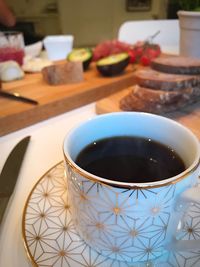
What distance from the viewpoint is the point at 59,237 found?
36cm

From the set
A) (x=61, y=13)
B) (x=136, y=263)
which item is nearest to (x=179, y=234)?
(x=136, y=263)

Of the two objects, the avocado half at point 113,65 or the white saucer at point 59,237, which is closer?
the white saucer at point 59,237

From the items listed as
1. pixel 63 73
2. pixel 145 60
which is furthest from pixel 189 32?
pixel 63 73

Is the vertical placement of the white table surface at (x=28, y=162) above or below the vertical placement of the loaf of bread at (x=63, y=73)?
below

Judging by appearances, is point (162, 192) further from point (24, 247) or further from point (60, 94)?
point (60, 94)

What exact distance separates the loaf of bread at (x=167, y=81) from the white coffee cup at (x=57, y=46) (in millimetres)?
684

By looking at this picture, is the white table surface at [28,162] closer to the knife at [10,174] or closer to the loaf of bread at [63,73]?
the knife at [10,174]

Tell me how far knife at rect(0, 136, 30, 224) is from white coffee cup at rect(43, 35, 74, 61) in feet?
2.91

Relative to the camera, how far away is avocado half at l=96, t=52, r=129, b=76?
103 cm

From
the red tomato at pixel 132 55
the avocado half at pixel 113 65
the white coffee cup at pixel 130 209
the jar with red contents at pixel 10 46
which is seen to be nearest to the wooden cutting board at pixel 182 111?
the avocado half at pixel 113 65

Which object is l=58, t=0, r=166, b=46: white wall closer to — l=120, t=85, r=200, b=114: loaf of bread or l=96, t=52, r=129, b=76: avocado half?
l=96, t=52, r=129, b=76: avocado half

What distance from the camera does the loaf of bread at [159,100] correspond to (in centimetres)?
72

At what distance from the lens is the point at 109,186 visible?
28 centimetres

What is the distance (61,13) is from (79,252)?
4301 mm
